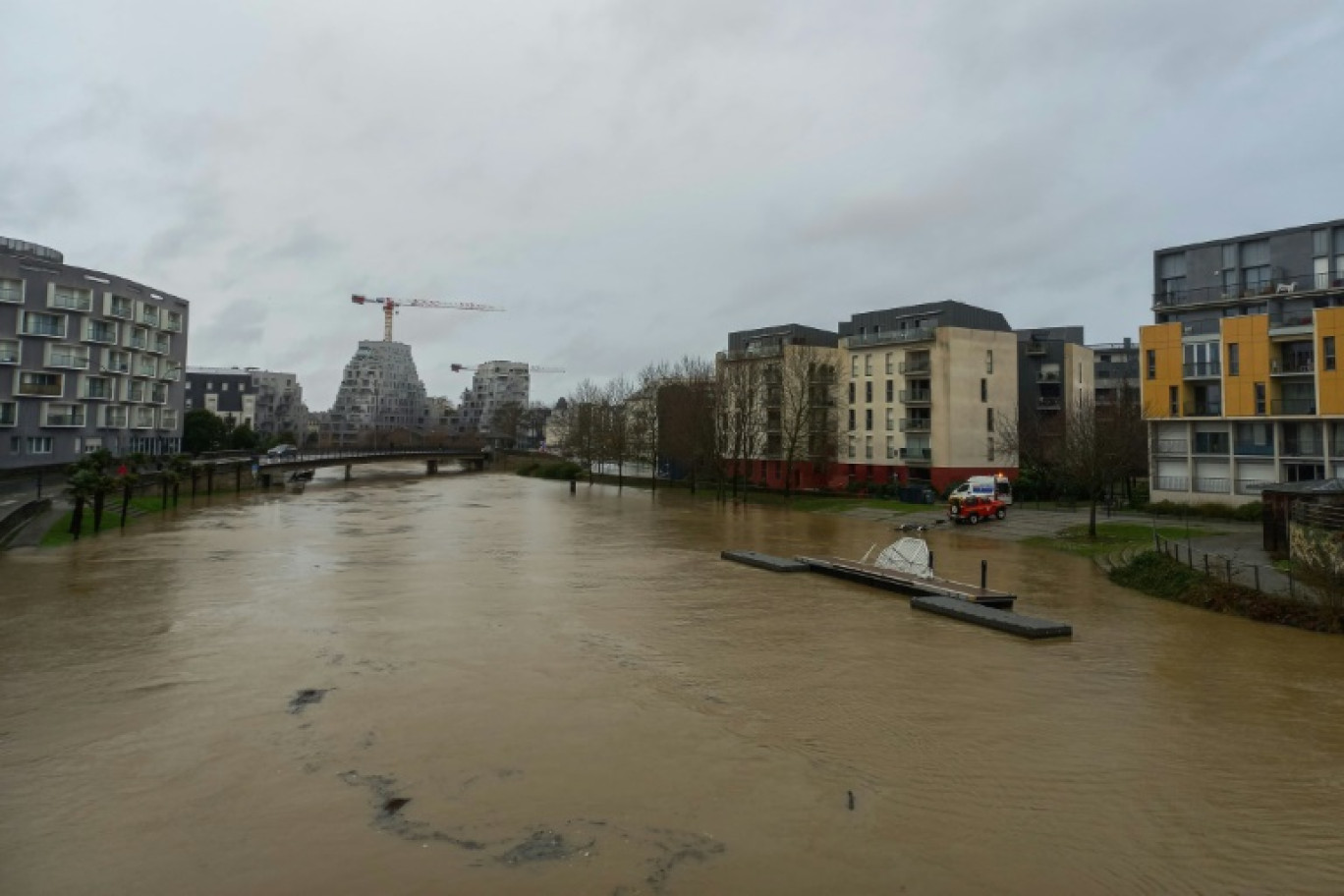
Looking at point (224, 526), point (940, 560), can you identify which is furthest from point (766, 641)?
point (224, 526)

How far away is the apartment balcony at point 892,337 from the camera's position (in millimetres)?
65625

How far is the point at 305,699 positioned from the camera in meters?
12.9

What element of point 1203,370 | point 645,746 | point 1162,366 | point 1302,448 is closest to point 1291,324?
point 1203,370

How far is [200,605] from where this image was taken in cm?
2088

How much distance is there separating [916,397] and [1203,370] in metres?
21.6

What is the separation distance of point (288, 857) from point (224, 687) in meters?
6.90

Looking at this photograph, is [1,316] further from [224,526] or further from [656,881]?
[656,881]

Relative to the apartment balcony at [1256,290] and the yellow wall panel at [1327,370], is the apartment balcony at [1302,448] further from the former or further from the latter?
the apartment balcony at [1256,290]

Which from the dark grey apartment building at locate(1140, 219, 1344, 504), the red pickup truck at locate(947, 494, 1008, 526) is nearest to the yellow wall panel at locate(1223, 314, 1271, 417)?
the dark grey apartment building at locate(1140, 219, 1344, 504)

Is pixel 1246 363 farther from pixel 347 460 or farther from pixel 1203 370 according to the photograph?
pixel 347 460

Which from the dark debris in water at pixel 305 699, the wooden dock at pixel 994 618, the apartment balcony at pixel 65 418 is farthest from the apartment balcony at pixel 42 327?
the wooden dock at pixel 994 618

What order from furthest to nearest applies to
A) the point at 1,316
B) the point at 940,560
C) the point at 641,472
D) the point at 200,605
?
the point at 641,472 < the point at 1,316 < the point at 940,560 < the point at 200,605

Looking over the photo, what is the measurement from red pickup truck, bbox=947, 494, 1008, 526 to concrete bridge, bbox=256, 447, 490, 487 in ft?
212

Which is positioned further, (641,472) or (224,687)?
(641,472)
